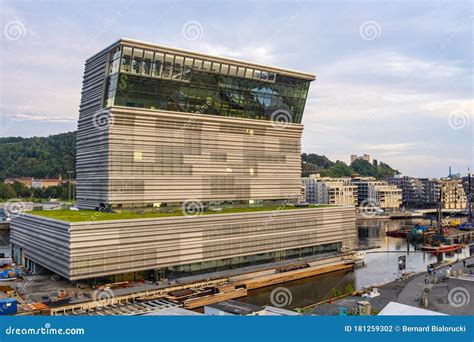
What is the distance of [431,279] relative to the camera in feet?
164

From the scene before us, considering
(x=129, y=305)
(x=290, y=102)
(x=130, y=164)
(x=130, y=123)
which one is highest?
(x=290, y=102)

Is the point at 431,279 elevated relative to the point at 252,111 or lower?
lower

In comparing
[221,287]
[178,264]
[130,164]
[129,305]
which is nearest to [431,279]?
[221,287]

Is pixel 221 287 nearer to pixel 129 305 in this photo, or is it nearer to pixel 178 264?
pixel 178 264

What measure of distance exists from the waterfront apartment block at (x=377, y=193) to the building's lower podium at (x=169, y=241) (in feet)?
376

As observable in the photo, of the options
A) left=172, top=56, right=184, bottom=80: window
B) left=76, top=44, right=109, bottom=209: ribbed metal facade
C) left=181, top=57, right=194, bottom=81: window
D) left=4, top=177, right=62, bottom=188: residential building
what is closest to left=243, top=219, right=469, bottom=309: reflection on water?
left=76, top=44, right=109, bottom=209: ribbed metal facade

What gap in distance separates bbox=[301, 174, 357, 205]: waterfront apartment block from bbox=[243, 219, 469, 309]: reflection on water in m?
57.3

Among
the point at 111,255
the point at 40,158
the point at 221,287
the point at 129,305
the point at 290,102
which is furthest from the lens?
the point at 40,158

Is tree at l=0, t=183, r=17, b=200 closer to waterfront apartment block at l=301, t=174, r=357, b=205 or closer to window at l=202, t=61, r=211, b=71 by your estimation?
waterfront apartment block at l=301, t=174, r=357, b=205

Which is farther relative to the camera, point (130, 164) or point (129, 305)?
point (130, 164)

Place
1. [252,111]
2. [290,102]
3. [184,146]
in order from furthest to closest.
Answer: [290,102], [252,111], [184,146]

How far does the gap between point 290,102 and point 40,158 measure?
14692 centimetres

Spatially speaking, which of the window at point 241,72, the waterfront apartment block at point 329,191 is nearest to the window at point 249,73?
the window at point 241,72

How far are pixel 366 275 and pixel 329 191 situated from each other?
103 m
